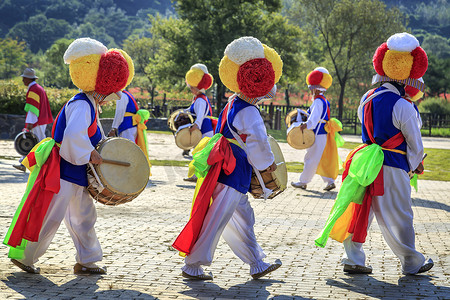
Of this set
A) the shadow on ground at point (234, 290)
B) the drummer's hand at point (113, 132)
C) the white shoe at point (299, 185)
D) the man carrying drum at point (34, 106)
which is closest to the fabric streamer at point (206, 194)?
the shadow on ground at point (234, 290)

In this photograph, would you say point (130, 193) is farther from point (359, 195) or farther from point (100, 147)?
point (359, 195)

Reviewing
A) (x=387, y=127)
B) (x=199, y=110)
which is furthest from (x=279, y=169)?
(x=199, y=110)

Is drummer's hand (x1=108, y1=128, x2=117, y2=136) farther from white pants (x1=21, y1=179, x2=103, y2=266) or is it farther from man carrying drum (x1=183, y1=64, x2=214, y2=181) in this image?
white pants (x1=21, y1=179, x2=103, y2=266)

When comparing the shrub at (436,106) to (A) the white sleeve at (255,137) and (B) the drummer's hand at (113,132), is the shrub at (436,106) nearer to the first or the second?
(B) the drummer's hand at (113,132)

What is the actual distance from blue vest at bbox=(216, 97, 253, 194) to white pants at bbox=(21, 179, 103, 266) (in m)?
1.12

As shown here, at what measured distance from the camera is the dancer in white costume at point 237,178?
5031 mm

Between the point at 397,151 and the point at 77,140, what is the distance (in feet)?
8.87

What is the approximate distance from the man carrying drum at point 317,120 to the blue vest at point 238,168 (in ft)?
17.4

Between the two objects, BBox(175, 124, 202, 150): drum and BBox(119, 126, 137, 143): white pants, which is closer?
BBox(119, 126, 137, 143): white pants

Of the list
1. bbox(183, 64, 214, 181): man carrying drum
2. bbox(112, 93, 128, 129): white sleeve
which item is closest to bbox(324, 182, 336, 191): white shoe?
bbox(183, 64, 214, 181): man carrying drum

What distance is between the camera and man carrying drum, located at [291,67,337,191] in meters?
10.4

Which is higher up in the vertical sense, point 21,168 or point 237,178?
point 237,178

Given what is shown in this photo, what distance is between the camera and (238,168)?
5.14 m

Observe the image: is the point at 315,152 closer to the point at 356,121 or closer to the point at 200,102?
the point at 200,102
